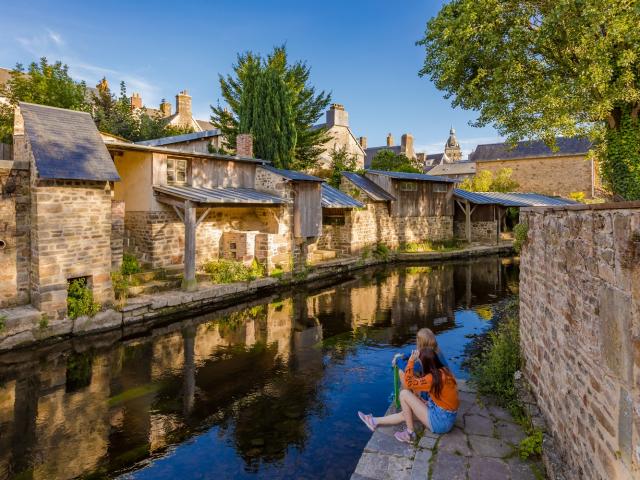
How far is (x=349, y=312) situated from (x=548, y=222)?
757cm

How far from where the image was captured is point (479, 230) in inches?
1032

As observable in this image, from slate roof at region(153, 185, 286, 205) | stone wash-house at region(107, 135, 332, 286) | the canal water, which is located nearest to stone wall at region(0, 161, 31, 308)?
the canal water

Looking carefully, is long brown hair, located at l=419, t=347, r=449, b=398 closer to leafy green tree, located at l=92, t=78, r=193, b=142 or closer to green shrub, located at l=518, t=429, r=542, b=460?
green shrub, located at l=518, t=429, r=542, b=460

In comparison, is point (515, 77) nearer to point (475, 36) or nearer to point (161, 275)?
point (475, 36)

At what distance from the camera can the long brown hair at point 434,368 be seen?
14.4ft

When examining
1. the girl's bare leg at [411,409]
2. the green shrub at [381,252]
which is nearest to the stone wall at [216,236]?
the green shrub at [381,252]

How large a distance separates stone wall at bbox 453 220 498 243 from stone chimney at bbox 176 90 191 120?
21853mm

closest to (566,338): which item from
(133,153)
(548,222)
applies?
(548,222)

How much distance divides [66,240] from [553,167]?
3816 cm

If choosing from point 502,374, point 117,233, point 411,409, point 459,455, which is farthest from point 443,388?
point 117,233

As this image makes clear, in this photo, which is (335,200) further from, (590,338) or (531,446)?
(590,338)

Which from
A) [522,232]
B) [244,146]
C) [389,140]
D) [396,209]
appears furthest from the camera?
[389,140]

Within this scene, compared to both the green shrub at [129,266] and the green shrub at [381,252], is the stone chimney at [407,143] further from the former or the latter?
the green shrub at [129,266]

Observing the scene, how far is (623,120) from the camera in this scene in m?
11.7
